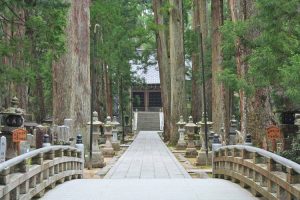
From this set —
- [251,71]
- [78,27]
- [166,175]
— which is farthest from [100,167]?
[251,71]

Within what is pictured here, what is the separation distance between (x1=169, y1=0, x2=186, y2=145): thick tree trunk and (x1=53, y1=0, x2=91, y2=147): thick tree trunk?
10.9m

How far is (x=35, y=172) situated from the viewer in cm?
844

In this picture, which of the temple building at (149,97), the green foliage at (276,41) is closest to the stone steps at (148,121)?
the temple building at (149,97)

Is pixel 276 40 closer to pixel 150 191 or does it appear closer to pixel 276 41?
pixel 276 41

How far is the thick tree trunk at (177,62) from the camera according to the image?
30.0 meters

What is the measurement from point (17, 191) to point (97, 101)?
31.3 meters

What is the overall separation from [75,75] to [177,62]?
1271 cm

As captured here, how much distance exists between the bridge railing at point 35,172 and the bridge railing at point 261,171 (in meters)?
3.41

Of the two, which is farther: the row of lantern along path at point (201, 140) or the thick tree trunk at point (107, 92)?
the thick tree trunk at point (107, 92)

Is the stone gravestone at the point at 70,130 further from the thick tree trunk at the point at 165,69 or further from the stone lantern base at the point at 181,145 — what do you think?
the thick tree trunk at the point at 165,69

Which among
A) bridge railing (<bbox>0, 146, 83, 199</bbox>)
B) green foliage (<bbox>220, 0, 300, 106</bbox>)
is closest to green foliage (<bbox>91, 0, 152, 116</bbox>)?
bridge railing (<bbox>0, 146, 83, 199</bbox>)

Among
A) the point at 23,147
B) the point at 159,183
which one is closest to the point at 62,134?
the point at 23,147

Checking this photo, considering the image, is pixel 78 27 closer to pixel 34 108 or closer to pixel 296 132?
pixel 296 132

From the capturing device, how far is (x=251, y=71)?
10.9 metres
